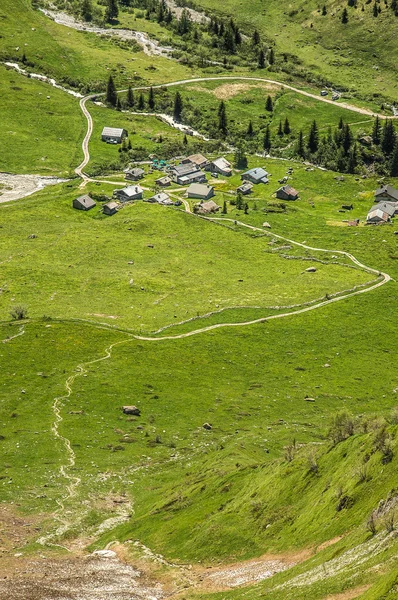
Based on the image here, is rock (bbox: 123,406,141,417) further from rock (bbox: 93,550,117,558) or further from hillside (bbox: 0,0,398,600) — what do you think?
rock (bbox: 93,550,117,558)

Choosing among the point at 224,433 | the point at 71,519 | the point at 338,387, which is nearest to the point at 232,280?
the point at 338,387

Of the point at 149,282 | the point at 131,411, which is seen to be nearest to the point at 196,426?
the point at 131,411

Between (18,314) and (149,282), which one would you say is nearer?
(18,314)

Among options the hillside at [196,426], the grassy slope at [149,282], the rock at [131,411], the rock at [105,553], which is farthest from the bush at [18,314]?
the rock at [105,553]

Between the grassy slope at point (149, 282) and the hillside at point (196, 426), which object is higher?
the hillside at point (196, 426)

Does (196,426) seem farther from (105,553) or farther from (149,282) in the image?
(149,282)

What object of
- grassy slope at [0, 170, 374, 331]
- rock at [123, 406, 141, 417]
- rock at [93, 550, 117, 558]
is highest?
rock at [93, 550, 117, 558]

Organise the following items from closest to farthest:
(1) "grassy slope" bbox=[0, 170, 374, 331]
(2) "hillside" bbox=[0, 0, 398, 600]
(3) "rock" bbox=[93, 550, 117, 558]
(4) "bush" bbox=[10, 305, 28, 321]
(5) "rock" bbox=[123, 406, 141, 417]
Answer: (2) "hillside" bbox=[0, 0, 398, 600] → (3) "rock" bbox=[93, 550, 117, 558] → (5) "rock" bbox=[123, 406, 141, 417] → (4) "bush" bbox=[10, 305, 28, 321] → (1) "grassy slope" bbox=[0, 170, 374, 331]

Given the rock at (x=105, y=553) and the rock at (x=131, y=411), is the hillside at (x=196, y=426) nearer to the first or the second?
the rock at (x=105, y=553)

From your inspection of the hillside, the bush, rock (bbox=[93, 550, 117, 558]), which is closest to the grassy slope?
the hillside

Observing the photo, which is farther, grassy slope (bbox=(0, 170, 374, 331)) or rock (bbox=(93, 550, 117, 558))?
grassy slope (bbox=(0, 170, 374, 331))

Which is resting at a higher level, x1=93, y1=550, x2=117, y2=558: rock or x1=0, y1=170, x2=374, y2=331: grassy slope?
x1=93, y1=550, x2=117, y2=558: rock

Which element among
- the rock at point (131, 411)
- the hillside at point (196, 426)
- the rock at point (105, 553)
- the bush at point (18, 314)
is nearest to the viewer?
the hillside at point (196, 426)
